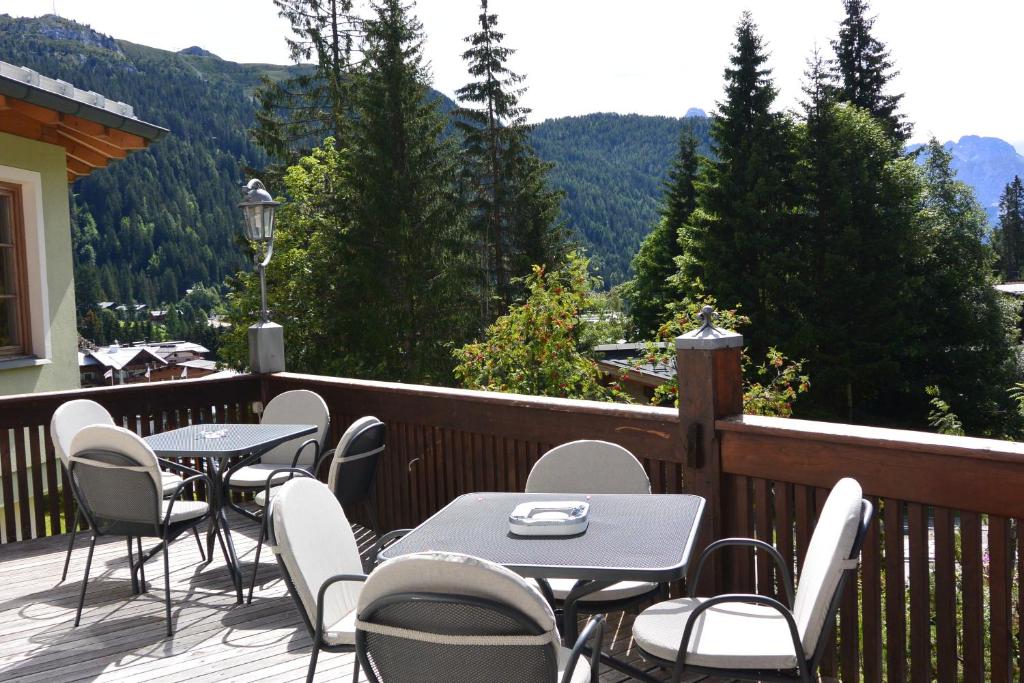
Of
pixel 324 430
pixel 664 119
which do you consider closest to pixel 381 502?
pixel 324 430

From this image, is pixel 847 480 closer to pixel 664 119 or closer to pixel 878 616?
pixel 878 616

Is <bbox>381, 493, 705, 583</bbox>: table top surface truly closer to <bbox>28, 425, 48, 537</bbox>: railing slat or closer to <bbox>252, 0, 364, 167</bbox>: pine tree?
<bbox>28, 425, 48, 537</bbox>: railing slat

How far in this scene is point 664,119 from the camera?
76.9 meters

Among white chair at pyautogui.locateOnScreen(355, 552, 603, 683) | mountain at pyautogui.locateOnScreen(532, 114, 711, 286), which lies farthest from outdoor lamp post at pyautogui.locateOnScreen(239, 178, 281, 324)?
mountain at pyautogui.locateOnScreen(532, 114, 711, 286)

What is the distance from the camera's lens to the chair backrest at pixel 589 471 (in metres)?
3.08

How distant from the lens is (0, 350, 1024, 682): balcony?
2418mm

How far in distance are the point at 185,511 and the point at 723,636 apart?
2444 mm

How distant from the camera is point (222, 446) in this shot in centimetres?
409

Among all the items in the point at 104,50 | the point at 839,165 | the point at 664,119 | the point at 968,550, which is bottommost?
the point at 968,550

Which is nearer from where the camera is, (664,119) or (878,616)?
(878,616)

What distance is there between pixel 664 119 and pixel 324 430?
250 feet

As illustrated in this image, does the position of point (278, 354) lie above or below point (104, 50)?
below

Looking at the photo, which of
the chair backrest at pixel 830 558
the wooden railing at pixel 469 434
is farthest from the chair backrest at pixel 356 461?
the chair backrest at pixel 830 558

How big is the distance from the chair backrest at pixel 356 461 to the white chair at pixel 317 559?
3.27 ft
